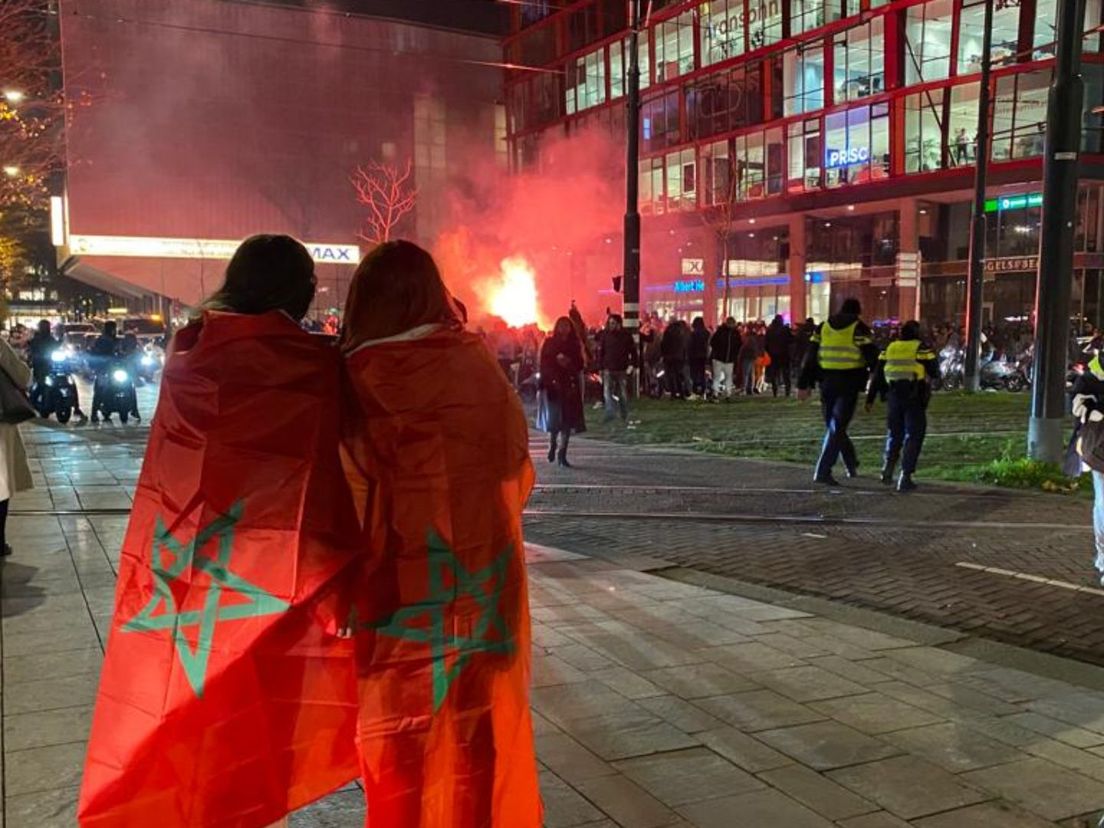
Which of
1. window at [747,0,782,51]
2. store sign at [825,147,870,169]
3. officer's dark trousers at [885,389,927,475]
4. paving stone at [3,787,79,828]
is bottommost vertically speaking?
paving stone at [3,787,79,828]

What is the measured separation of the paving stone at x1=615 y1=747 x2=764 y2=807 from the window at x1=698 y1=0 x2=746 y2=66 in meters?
37.5

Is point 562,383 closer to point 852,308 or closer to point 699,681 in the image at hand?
point 852,308

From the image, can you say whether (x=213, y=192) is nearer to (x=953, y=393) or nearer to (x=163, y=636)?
(x=953, y=393)

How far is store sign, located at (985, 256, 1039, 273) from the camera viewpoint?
31.0 metres

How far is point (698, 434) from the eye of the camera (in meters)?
13.3

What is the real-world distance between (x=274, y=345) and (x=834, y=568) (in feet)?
16.5

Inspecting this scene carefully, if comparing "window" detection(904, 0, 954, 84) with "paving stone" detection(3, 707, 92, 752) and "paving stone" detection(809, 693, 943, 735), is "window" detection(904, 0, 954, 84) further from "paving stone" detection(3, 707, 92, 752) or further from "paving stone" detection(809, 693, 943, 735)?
"paving stone" detection(3, 707, 92, 752)

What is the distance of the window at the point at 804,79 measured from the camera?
113 feet

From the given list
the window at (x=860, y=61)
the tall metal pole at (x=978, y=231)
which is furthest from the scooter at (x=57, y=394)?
the window at (x=860, y=61)

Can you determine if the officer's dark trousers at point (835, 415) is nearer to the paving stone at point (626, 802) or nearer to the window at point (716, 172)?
the paving stone at point (626, 802)

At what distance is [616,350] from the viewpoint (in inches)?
588

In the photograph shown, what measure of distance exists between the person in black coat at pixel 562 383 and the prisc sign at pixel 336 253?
41257 mm

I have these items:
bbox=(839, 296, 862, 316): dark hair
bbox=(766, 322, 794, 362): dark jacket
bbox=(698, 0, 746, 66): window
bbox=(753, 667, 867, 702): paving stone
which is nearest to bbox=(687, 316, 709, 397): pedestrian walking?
bbox=(766, 322, 794, 362): dark jacket

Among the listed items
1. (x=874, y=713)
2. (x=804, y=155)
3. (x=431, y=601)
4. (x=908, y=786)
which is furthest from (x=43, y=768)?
(x=804, y=155)
